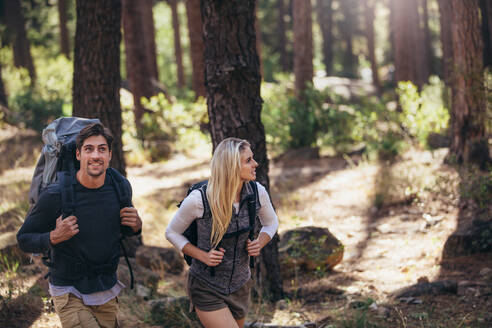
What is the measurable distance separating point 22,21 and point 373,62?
20241mm

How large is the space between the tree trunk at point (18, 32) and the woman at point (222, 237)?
21.3m

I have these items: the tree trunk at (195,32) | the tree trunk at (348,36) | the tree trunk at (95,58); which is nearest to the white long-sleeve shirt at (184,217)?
the tree trunk at (95,58)

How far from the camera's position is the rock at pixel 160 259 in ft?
25.6

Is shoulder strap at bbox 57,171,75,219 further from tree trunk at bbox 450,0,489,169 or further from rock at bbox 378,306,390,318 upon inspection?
tree trunk at bbox 450,0,489,169

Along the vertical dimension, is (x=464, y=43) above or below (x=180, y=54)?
below

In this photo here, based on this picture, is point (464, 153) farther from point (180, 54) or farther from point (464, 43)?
point (180, 54)

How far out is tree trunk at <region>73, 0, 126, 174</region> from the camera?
23.8 feet

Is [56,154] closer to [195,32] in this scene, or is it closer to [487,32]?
[195,32]

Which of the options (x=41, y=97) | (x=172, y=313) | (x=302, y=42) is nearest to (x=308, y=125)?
(x=302, y=42)

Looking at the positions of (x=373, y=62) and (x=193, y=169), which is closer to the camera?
(x=193, y=169)

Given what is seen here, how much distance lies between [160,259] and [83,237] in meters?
4.51

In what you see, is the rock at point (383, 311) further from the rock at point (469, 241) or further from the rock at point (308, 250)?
the rock at point (469, 241)

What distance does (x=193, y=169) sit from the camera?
1352 centimetres

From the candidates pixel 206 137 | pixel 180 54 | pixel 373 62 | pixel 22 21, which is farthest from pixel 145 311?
pixel 373 62
